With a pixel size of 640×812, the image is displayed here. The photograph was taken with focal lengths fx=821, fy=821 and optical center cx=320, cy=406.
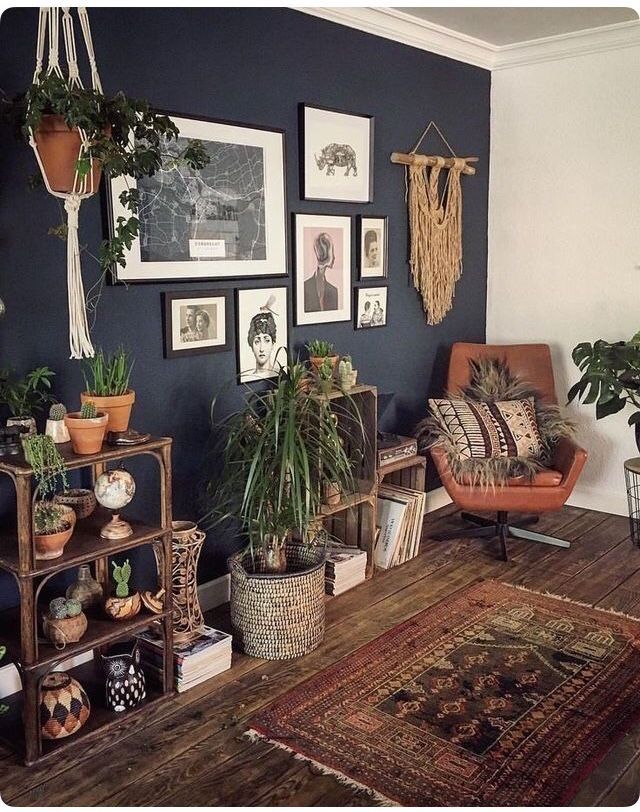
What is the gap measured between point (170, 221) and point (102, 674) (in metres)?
1.63

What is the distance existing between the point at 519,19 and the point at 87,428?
9.91 feet

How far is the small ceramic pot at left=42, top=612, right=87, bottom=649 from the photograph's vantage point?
2.40 meters

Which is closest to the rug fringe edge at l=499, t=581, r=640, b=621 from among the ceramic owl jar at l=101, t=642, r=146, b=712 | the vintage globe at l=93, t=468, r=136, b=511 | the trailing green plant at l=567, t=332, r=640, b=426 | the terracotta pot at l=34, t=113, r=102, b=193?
the trailing green plant at l=567, t=332, r=640, b=426

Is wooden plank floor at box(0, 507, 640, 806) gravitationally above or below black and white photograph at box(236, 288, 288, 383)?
below

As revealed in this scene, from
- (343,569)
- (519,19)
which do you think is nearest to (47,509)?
(343,569)

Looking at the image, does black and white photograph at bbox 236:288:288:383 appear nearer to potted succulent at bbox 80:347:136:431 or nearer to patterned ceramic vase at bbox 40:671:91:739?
potted succulent at bbox 80:347:136:431

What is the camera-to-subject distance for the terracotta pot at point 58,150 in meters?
2.27

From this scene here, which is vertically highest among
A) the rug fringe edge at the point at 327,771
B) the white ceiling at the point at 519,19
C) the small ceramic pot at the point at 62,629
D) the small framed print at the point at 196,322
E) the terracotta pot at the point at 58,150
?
the white ceiling at the point at 519,19

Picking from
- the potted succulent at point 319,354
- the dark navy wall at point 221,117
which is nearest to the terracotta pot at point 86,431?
the dark navy wall at point 221,117

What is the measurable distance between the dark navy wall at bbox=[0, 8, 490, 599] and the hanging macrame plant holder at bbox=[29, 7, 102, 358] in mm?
253

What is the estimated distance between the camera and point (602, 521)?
173 inches

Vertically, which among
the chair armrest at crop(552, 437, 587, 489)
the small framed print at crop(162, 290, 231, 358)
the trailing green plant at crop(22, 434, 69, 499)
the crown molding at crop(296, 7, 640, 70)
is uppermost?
the crown molding at crop(296, 7, 640, 70)

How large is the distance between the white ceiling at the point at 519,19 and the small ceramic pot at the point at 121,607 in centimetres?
286

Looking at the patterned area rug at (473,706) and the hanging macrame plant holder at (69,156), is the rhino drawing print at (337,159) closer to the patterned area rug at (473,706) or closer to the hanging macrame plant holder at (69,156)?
the hanging macrame plant holder at (69,156)
